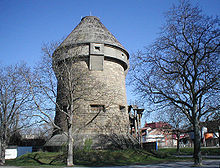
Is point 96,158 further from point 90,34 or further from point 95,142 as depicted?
point 90,34

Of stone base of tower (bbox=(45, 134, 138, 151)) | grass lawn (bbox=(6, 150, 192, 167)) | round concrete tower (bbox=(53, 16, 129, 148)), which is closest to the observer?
grass lawn (bbox=(6, 150, 192, 167))

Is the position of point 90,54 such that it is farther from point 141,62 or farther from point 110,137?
point 110,137

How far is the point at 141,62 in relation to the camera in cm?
1151

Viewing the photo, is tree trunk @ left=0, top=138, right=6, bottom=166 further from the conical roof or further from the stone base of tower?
the conical roof

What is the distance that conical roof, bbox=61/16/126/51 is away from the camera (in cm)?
1638

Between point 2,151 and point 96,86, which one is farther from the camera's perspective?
point 96,86

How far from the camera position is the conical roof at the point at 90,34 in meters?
16.4

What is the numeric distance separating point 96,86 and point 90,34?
481 centimetres

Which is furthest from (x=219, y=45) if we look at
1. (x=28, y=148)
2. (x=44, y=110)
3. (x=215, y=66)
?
(x=28, y=148)

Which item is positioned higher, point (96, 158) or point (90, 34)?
point (90, 34)

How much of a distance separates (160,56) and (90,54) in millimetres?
6348

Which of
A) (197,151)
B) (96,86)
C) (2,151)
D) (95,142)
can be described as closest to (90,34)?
(96,86)

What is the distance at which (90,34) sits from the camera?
16906mm

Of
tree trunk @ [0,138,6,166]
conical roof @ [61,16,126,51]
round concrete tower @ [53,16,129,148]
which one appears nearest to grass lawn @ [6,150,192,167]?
round concrete tower @ [53,16,129,148]
